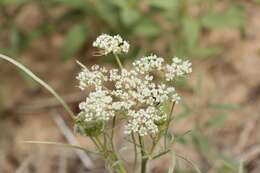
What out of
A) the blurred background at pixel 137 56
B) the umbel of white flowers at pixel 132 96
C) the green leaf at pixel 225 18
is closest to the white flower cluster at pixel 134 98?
the umbel of white flowers at pixel 132 96

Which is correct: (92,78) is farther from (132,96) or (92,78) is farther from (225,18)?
(225,18)

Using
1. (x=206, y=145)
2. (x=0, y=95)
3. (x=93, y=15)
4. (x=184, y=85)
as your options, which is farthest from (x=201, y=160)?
(x=0, y=95)

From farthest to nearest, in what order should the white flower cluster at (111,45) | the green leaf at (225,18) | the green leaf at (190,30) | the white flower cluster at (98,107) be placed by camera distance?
1. the green leaf at (225,18)
2. the green leaf at (190,30)
3. the white flower cluster at (111,45)
4. the white flower cluster at (98,107)

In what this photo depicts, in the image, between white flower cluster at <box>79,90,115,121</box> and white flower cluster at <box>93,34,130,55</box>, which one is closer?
white flower cluster at <box>79,90,115,121</box>

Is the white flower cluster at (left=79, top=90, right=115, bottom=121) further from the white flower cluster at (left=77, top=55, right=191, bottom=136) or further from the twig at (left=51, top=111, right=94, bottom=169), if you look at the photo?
the twig at (left=51, top=111, right=94, bottom=169)

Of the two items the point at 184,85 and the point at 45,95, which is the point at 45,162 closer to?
the point at 45,95

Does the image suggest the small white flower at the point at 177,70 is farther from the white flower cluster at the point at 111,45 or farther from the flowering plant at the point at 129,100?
the white flower cluster at the point at 111,45

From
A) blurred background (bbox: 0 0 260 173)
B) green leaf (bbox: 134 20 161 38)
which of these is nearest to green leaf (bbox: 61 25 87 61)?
blurred background (bbox: 0 0 260 173)
